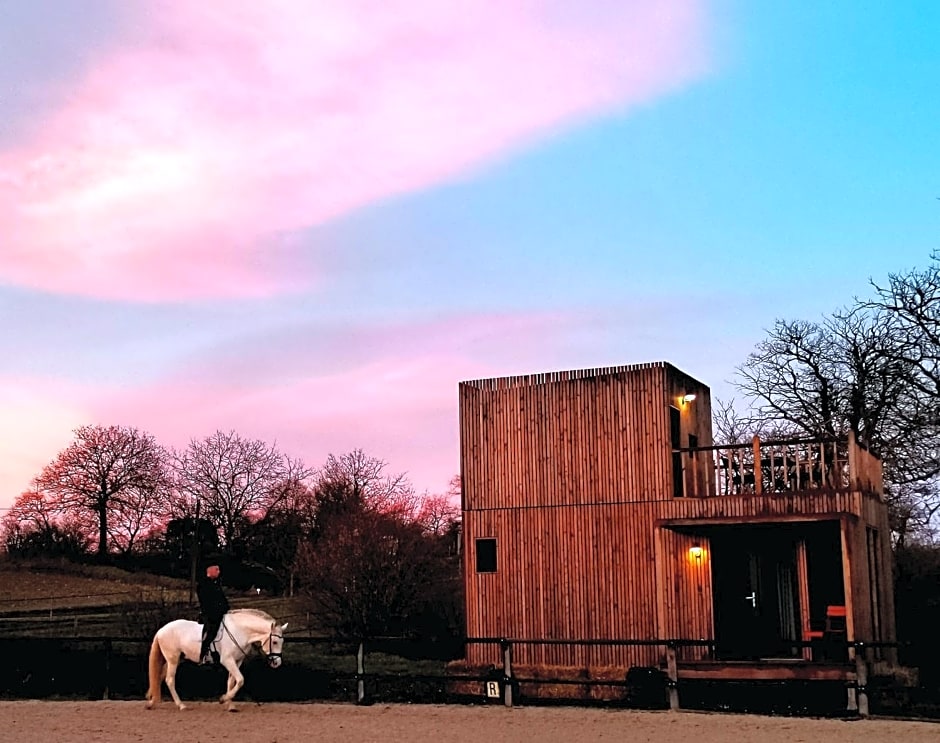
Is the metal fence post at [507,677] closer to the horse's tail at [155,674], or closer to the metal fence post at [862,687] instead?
the metal fence post at [862,687]

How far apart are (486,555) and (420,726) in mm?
7866

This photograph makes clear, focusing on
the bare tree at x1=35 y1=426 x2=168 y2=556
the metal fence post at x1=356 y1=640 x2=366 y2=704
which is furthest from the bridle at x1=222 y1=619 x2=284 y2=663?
the bare tree at x1=35 y1=426 x2=168 y2=556

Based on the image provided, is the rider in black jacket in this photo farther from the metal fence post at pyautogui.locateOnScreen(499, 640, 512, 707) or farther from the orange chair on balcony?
the orange chair on balcony

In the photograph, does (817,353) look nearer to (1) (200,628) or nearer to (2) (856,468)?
(2) (856,468)

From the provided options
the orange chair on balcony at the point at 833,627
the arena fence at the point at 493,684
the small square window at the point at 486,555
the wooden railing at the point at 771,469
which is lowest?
the arena fence at the point at 493,684

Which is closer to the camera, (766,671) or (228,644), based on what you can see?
(228,644)

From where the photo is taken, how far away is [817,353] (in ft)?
117

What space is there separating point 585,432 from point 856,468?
4.69m

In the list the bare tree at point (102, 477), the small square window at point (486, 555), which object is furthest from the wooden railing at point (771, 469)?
the bare tree at point (102, 477)

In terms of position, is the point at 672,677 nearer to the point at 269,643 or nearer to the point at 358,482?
the point at 269,643

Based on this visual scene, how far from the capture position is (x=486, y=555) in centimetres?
2052

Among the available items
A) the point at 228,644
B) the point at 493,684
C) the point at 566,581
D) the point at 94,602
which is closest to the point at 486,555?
the point at 566,581

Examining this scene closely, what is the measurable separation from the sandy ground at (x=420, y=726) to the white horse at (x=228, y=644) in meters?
0.37

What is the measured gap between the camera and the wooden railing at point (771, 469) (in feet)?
59.8
